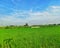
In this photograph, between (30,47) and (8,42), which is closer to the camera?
(30,47)

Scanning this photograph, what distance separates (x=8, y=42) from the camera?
14.0 metres

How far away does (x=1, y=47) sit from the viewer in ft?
43.0

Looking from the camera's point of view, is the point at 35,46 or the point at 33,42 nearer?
the point at 35,46

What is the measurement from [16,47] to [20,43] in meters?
0.92

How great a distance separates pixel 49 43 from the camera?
13.9 meters

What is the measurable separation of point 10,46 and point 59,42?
13.1 ft

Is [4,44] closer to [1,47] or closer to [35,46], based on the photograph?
[1,47]

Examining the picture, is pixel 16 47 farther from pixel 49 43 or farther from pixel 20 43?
pixel 49 43

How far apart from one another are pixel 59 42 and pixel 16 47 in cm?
373

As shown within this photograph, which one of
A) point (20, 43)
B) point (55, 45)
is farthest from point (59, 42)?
point (20, 43)

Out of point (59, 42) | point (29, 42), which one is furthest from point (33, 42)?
point (59, 42)

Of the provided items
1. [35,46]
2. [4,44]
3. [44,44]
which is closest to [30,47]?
[35,46]

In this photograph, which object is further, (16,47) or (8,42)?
(8,42)

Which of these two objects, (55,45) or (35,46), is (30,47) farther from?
(55,45)
